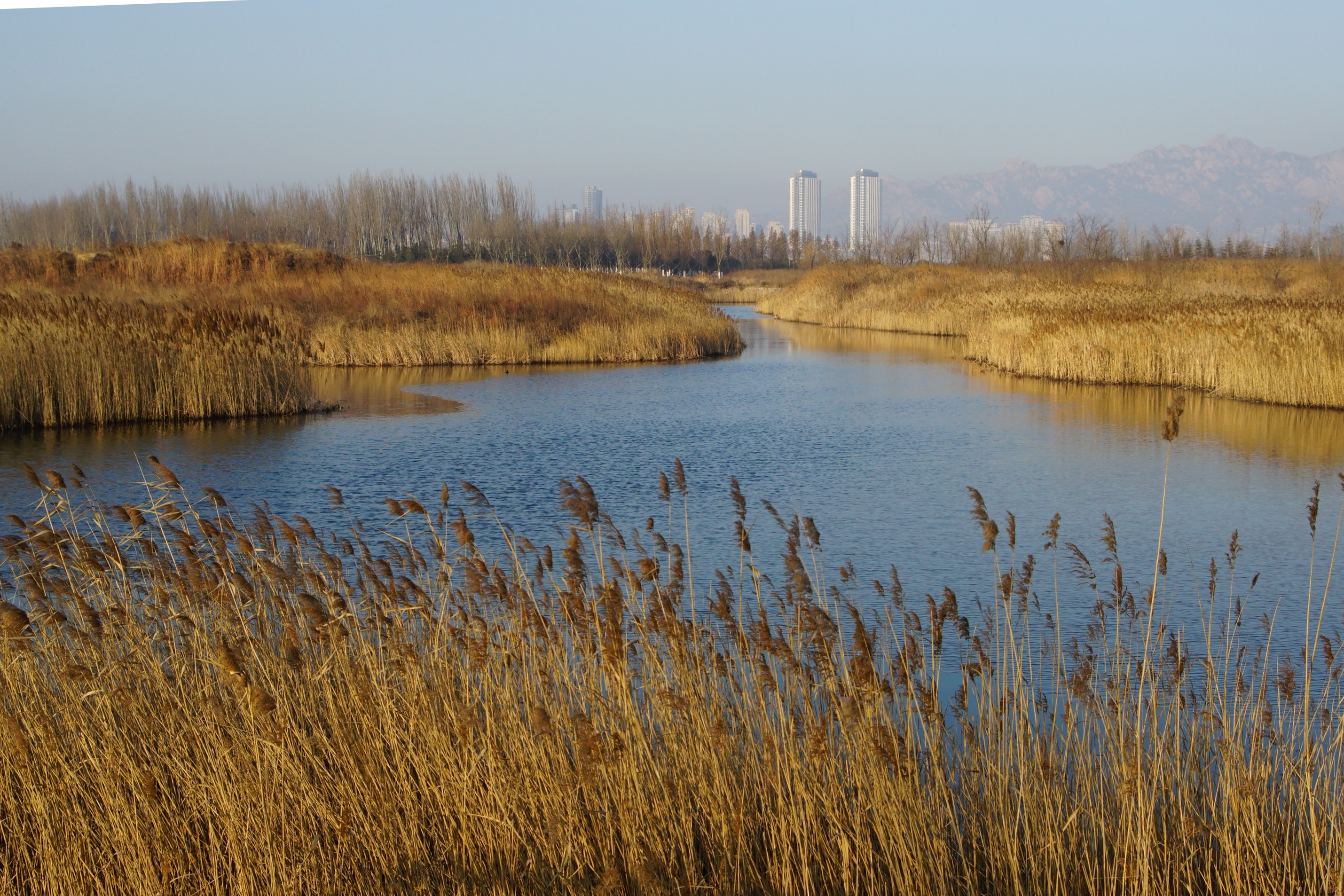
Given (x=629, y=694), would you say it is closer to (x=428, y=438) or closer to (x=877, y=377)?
(x=428, y=438)

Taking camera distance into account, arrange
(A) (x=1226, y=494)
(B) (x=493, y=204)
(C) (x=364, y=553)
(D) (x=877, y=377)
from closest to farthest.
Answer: (C) (x=364, y=553) < (A) (x=1226, y=494) < (D) (x=877, y=377) < (B) (x=493, y=204)

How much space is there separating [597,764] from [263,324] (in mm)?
12738

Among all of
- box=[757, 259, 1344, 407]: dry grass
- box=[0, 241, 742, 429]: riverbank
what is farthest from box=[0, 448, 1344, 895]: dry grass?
box=[757, 259, 1344, 407]: dry grass

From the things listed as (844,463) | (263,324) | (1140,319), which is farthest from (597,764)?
(1140,319)

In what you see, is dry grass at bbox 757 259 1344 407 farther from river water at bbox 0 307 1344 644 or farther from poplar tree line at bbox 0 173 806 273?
poplar tree line at bbox 0 173 806 273

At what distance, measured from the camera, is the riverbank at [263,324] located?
503 inches

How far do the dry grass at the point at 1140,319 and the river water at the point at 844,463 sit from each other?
2.01 ft

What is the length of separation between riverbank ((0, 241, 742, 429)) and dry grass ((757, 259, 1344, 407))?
21.7 feet

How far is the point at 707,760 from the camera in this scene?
317cm

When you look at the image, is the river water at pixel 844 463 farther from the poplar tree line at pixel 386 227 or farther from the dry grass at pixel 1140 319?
the poplar tree line at pixel 386 227

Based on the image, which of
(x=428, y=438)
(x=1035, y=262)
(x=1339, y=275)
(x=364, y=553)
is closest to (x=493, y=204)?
(x=1035, y=262)

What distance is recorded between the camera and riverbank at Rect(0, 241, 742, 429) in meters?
12.8

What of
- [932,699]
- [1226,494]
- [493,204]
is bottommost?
[1226,494]

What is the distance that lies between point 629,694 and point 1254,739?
181 centimetres
